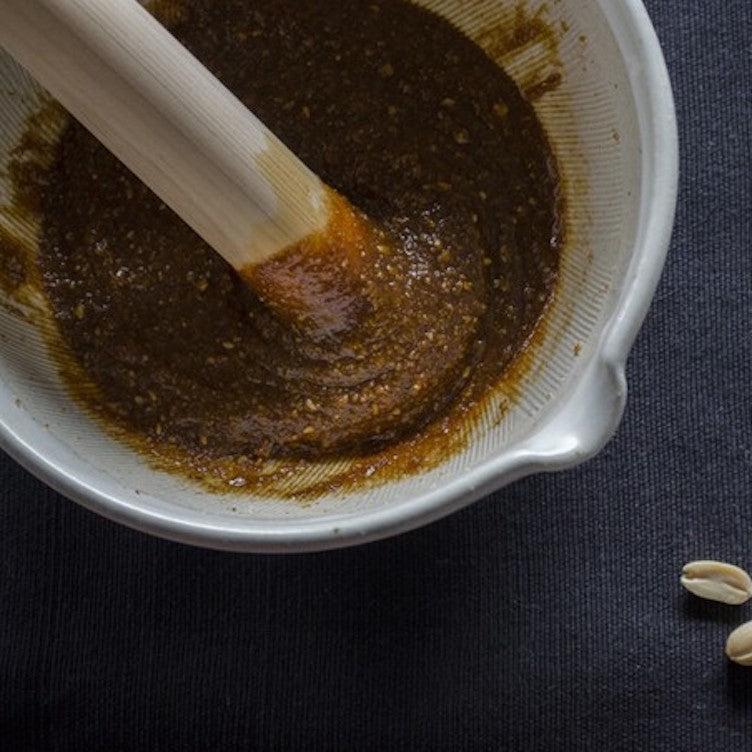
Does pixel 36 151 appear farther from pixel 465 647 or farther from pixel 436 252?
pixel 465 647

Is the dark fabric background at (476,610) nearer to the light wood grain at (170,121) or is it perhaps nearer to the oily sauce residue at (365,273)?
the oily sauce residue at (365,273)

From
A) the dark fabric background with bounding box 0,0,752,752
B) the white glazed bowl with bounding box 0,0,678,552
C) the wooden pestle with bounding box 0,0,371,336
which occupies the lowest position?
the dark fabric background with bounding box 0,0,752,752

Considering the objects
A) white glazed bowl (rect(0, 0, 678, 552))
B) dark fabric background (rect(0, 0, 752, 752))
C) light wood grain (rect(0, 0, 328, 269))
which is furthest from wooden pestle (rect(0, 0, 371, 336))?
dark fabric background (rect(0, 0, 752, 752))

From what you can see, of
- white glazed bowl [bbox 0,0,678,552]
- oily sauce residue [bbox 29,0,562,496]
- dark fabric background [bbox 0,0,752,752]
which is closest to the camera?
white glazed bowl [bbox 0,0,678,552]

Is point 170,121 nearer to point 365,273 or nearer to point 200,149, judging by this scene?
point 200,149

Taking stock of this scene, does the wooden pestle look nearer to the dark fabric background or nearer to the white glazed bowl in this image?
the white glazed bowl

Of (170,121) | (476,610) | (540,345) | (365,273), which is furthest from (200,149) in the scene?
(476,610)

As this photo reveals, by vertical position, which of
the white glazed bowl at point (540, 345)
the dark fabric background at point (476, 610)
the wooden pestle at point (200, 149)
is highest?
the wooden pestle at point (200, 149)

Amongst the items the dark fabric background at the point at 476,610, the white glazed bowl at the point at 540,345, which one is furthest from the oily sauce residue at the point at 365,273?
the dark fabric background at the point at 476,610
